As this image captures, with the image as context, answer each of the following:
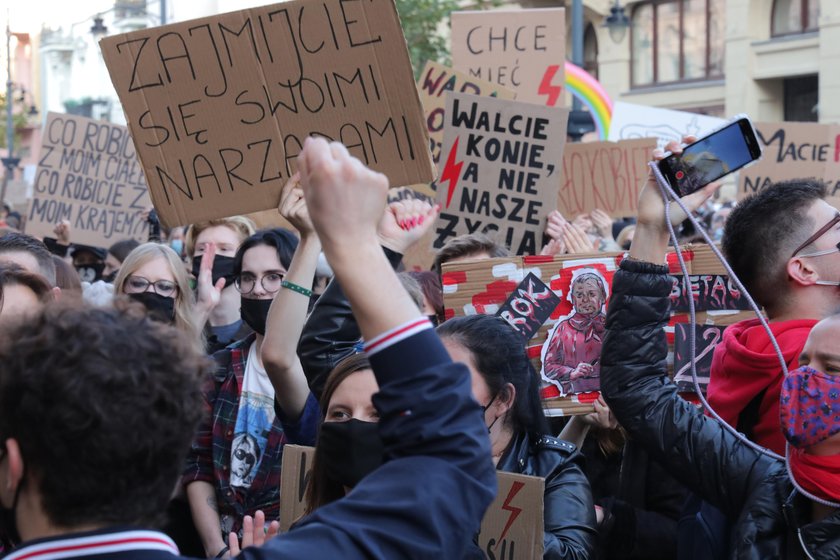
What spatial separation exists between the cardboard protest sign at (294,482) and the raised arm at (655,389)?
80 centimetres

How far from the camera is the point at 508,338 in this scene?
3.21m

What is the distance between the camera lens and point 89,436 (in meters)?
1.41

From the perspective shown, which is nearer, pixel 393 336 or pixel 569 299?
pixel 393 336

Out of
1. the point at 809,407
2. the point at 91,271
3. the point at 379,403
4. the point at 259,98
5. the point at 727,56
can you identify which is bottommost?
the point at 727,56

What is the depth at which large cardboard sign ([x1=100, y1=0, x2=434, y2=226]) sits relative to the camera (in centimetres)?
337

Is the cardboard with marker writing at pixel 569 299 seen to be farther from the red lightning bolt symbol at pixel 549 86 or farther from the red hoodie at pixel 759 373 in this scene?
the red lightning bolt symbol at pixel 549 86

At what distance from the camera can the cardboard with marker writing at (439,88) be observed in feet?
23.1

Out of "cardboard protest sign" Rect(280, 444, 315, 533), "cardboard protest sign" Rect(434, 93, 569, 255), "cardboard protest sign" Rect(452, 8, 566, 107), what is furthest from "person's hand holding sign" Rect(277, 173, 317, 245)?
"cardboard protest sign" Rect(452, 8, 566, 107)

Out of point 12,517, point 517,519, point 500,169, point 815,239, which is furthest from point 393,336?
point 500,169

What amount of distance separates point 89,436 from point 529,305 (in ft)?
8.41

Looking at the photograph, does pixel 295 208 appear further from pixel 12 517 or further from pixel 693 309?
pixel 12 517

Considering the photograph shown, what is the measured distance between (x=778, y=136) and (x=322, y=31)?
5255 mm

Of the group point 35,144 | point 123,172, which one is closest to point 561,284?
point 123,172

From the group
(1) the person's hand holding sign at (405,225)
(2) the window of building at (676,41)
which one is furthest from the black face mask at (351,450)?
(2) the window of building at (676,41)
